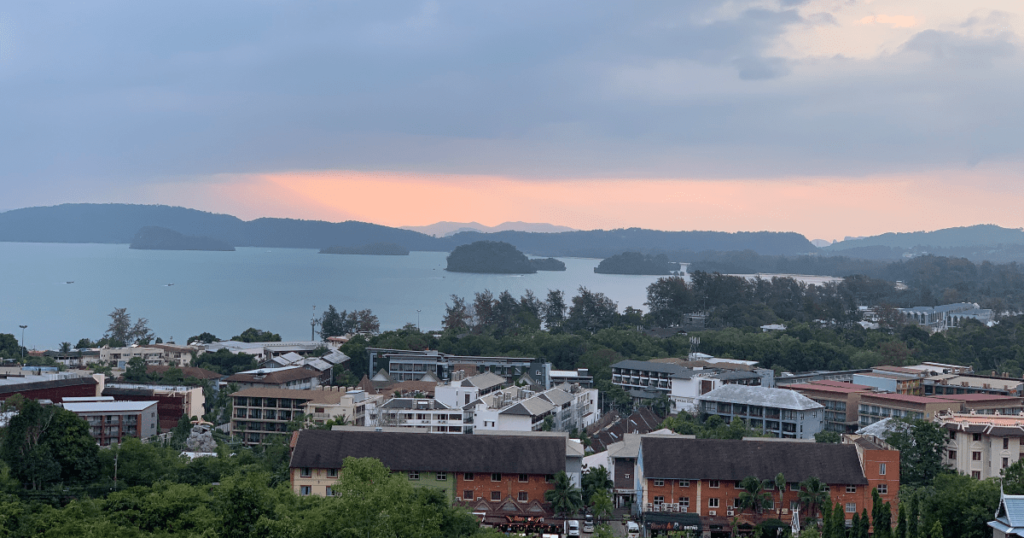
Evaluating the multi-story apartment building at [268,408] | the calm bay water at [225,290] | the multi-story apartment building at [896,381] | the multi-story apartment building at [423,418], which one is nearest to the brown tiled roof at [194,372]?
the multi-story apartment building at [268,408]

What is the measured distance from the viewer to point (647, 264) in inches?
4562

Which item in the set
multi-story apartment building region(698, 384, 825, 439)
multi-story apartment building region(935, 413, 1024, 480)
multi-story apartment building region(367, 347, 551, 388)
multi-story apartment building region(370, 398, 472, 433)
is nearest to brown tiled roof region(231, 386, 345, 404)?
multi-story apartment building region(370, 398, 472, 433)

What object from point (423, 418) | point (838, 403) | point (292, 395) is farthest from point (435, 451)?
point (838, 403)

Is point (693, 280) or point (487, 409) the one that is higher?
point (693, 280)

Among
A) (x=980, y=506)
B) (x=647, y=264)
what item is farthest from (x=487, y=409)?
(x=647, y=264)

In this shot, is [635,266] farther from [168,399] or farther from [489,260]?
[168,399]

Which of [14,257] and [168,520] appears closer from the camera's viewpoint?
[168,520]

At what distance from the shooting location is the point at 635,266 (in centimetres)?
11556

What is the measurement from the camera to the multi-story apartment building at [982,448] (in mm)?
17516

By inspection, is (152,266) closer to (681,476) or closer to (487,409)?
(487,409)

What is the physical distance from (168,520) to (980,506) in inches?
418

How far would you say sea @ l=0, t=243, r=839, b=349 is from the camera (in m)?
56.4

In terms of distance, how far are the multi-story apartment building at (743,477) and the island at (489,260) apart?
95.2 meters

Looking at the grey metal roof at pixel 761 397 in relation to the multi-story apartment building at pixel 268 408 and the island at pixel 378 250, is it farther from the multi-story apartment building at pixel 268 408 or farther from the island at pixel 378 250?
the island at pixel 378 250
